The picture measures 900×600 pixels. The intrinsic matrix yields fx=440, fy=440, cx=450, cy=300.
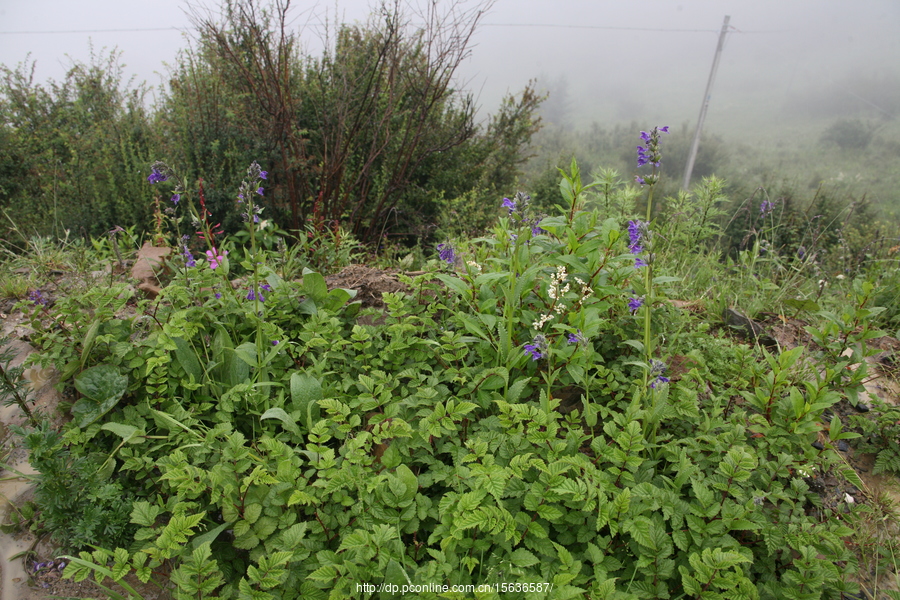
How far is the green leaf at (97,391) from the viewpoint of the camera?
5.38 feet

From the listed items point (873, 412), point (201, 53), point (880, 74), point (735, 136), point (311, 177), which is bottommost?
point (873, 412)

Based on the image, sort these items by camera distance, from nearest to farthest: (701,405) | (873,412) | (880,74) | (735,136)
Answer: (701,405), (873,412), (880,74), (735,136)

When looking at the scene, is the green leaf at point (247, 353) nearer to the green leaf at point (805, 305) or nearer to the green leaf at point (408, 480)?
the green leaf at point (408, 480)

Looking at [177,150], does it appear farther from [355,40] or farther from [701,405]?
[701,405]

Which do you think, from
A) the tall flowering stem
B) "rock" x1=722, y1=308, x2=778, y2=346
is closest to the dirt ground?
"rock" x1=722, y1=308, x2=778, y2=346

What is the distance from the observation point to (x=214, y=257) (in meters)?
2.22

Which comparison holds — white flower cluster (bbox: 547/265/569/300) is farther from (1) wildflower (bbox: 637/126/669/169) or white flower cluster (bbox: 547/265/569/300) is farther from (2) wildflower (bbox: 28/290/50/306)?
(2) wildflower (bbox: 28/290/50/306)

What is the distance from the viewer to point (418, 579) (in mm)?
1176

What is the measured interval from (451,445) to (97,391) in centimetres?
137

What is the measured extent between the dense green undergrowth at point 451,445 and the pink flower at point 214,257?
0.12ft

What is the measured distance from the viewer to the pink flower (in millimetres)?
2083

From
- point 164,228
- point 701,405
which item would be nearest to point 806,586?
point 701,405

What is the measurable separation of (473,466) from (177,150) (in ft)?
19.3

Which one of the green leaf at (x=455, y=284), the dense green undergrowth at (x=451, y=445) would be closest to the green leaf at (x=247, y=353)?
the dense green undergrowth at (x=451, y=445)
